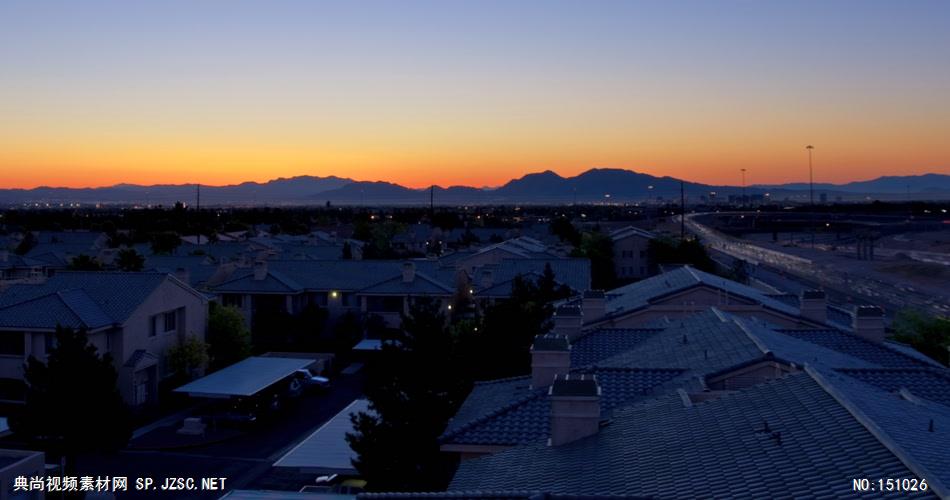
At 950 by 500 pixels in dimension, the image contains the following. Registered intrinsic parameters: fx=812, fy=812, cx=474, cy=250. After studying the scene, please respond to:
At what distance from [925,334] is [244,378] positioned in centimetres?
2441

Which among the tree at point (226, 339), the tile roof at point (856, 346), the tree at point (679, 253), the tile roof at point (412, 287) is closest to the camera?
the tile roof at point (856, 346)

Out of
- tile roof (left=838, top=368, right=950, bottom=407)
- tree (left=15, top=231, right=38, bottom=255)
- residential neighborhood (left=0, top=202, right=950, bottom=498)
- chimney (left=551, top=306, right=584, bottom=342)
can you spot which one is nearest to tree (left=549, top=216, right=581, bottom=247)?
residential neighborhood (left=0, top=202, right=950, bottom=498)

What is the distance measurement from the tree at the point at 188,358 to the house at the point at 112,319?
1.29ft

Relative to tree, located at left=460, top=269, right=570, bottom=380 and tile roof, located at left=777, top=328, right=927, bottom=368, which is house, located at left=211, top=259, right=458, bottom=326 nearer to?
tree, located at left=460, top=269, right=570, bottom=380

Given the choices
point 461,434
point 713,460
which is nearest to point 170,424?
point 461,434

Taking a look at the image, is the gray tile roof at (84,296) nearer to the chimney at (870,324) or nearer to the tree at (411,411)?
the tree at (411,411)

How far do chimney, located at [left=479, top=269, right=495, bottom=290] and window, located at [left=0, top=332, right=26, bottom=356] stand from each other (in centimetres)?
2155

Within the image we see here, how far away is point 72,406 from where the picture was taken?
1861cm

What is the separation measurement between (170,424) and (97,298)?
5876mm

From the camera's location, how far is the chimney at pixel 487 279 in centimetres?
4249

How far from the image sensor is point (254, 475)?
21.2 meters

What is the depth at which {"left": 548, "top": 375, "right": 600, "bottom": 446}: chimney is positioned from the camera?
10.8m

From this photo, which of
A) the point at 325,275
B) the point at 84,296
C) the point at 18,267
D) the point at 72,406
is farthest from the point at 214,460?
the point at 18,267

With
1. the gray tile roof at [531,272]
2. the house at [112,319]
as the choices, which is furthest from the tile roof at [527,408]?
the gray tile roof at [531,272]
